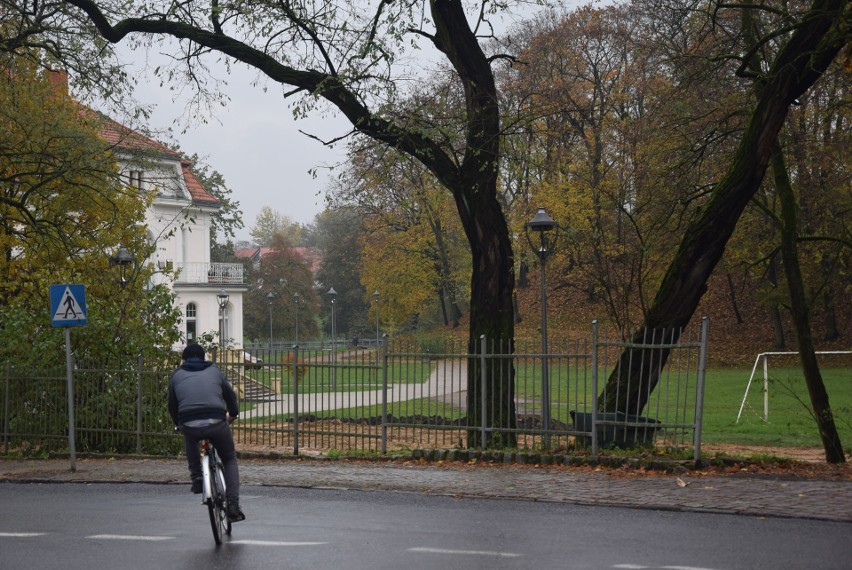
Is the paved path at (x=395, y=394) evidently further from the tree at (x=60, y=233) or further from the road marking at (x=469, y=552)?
the road marking at (x=469, y=552)

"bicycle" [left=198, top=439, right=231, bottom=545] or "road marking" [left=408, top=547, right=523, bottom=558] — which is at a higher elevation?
"bicycle" [left=198, top=439, right=231, bottom=545]

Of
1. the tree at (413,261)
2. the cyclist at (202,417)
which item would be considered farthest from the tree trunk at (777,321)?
the cyclist at (202,417)

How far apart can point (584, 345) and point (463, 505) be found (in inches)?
167

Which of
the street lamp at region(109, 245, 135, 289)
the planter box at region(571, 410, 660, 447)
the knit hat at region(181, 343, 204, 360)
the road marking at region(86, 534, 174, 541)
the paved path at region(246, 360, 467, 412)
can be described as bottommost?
the road marking at region(86, 534, 174, 541)

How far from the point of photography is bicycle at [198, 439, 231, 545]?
965cm

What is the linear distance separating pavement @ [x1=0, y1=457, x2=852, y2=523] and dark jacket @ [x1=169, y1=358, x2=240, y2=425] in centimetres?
355

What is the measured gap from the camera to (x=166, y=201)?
5850cm

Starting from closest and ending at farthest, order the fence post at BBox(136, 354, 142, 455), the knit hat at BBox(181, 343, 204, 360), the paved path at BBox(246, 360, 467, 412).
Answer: the knit hat at BBox(181, 343, 204, 360)
the paved path at BBox(246, 360, 467, 412)
the fence post at BBox(136, 354, 142, 455)

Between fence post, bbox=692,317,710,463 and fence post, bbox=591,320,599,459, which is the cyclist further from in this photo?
fence post, bbox=692,317,710,463

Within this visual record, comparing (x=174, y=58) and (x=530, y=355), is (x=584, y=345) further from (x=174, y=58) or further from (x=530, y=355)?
(x=174, y=58)

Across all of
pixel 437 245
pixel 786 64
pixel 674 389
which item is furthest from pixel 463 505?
pixel 437 245

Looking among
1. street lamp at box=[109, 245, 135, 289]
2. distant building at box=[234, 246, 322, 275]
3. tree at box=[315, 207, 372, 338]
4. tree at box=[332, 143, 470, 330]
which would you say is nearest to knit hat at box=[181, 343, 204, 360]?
street lamp at box=[109, 245, 135, 289]

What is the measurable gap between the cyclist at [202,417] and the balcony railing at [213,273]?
55.7 m

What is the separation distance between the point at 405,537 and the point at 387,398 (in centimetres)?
829
